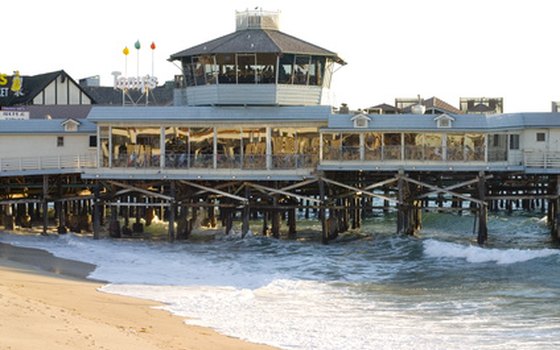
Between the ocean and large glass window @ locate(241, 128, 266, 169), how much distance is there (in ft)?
11.5

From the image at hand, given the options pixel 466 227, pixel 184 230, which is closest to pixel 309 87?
pixel 184 230

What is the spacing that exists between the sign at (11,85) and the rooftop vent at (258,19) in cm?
3308

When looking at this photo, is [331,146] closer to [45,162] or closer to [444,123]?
[444,123]

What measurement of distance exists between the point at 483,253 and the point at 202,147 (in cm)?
1391

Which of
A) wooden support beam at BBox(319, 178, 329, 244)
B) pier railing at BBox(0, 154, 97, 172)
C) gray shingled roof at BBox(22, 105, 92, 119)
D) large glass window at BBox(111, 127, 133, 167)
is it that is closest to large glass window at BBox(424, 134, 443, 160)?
wooden support beam at BBox(319, 178, 329, 244)

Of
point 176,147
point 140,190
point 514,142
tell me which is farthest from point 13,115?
point 514,142

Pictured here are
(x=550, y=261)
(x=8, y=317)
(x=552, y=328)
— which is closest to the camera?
(x=8, y=317)

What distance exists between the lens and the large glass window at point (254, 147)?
153 feet

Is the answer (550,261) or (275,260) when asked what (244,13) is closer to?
(275,260)

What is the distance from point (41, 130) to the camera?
4953 centimetres

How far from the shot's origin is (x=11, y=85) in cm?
8012

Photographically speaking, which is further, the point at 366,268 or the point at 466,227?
the point at 466,227

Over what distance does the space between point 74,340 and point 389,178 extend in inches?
1137

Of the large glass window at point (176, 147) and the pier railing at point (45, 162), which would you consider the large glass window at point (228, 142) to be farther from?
the pier railing at point (45, 162)
